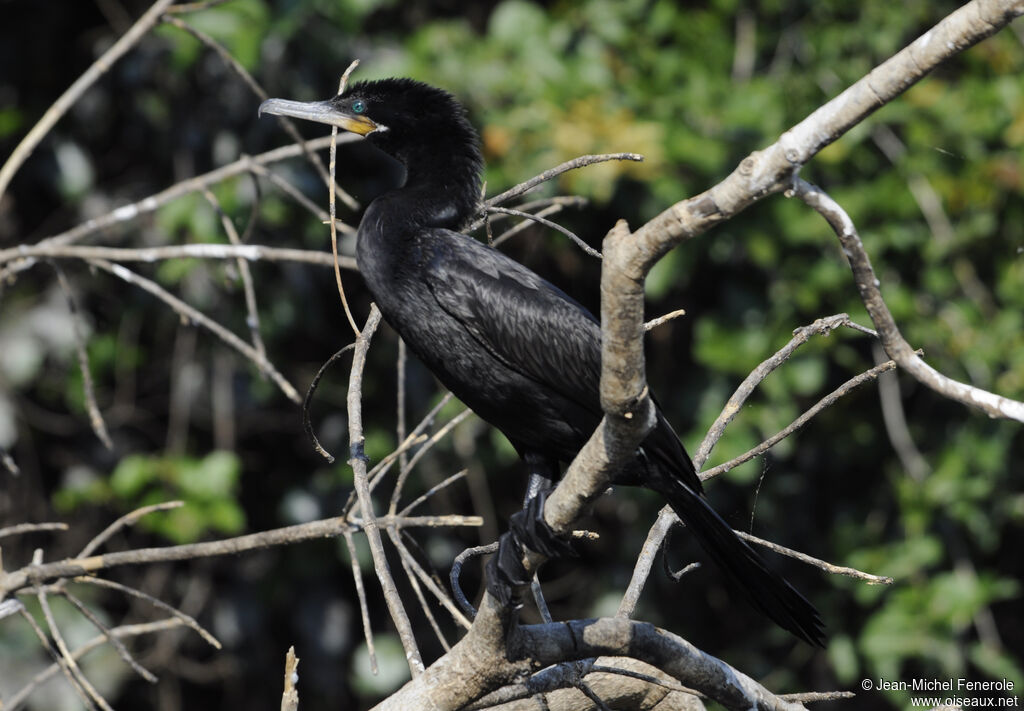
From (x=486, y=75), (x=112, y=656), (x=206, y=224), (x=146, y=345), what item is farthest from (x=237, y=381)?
(x=486, y=75)

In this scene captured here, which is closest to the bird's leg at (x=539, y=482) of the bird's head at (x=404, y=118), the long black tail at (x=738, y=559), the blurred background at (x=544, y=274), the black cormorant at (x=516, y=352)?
the black cormorant at (x=516, y=352)

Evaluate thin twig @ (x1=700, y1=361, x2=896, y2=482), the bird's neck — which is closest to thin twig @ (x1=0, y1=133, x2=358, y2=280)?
the bird's neck

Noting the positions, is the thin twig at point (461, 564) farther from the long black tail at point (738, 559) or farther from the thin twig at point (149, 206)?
the thin twig at point (149, 206)

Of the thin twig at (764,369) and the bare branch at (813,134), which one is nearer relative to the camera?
the bare branch at (813,134)

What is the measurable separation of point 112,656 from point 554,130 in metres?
2.57

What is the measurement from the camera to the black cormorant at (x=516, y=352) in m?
2.30

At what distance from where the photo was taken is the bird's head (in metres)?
2.84

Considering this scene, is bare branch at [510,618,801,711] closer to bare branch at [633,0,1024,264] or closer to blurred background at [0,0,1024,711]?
bare branch at [633,0,1024,264]

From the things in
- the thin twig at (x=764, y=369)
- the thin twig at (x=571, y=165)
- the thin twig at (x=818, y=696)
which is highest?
the thin twig at (x=571, y=165)

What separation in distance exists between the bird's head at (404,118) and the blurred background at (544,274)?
45.6 inches

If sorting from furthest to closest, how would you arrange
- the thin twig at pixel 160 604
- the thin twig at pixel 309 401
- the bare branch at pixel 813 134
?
the thin twig at pixel 160 604 < the thin twig at pixel 309 401 < the bare branch at pixel 813 134

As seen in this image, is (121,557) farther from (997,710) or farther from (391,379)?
(997,710)

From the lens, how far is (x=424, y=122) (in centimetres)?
291

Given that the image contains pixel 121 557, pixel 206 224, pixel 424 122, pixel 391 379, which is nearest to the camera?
pixel 121 557
